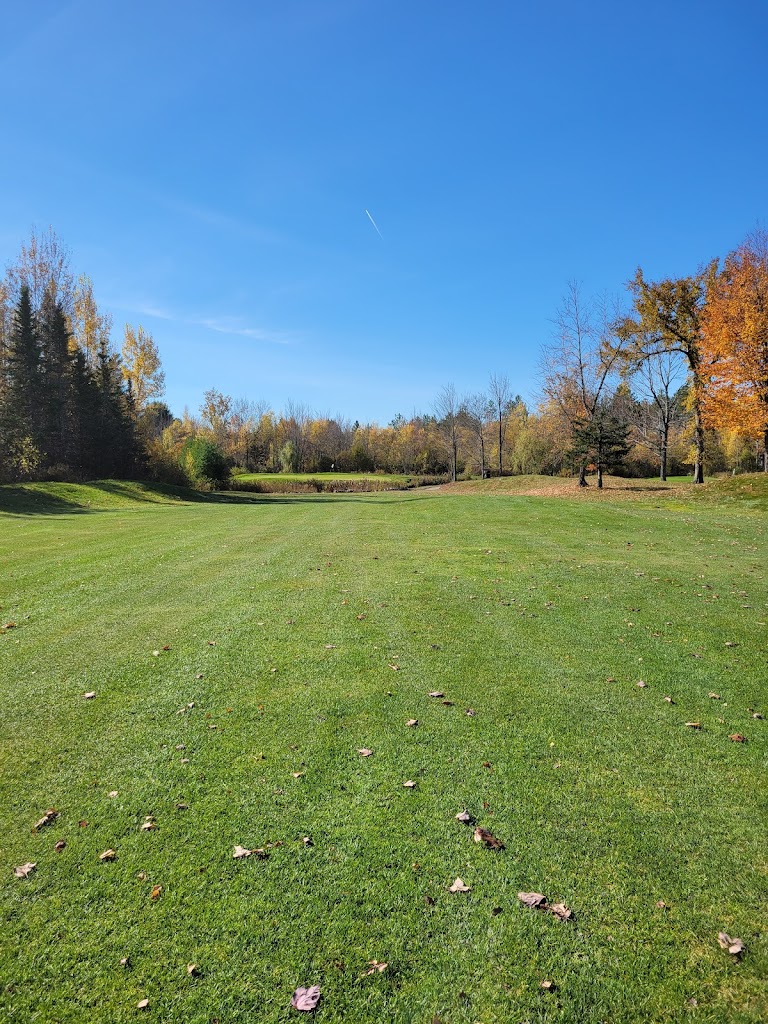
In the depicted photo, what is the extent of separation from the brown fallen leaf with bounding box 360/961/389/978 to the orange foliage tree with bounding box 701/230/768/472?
91.1 ft

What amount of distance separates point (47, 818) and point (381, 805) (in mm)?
2075

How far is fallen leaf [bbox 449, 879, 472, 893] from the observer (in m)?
2.92

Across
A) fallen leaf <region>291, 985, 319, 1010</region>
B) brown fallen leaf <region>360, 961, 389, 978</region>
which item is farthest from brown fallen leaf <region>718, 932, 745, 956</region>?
fallen leaf <region>291, 985, 319, 1010</region>

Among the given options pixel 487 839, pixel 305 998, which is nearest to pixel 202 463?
pixel 487 839

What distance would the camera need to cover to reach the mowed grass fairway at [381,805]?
8.05 feet

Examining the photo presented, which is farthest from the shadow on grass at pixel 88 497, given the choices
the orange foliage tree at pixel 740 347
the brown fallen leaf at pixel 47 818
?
the brown fallen leaf at pixel 47 818

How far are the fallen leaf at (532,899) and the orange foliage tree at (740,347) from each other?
→ 2697 centimetres

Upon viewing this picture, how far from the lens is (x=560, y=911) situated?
2799 millimetres

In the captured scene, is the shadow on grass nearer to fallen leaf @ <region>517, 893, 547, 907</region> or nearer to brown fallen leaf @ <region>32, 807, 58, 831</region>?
brown fallen leaf @ <region>32, 807, 58, 831</region>

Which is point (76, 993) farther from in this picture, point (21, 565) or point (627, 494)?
point (627, 494)

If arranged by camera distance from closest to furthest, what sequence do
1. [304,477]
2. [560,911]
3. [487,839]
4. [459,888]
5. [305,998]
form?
[305,998] → [560,911] → [459,888] → [487,839] → [304,477]

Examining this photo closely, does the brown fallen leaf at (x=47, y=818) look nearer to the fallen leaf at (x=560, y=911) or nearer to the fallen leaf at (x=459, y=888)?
the fallen leaf at (x=459, y=888)

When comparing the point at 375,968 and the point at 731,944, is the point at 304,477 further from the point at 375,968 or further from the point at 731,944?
the point at 731,944

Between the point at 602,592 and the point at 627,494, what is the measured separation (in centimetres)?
2121
